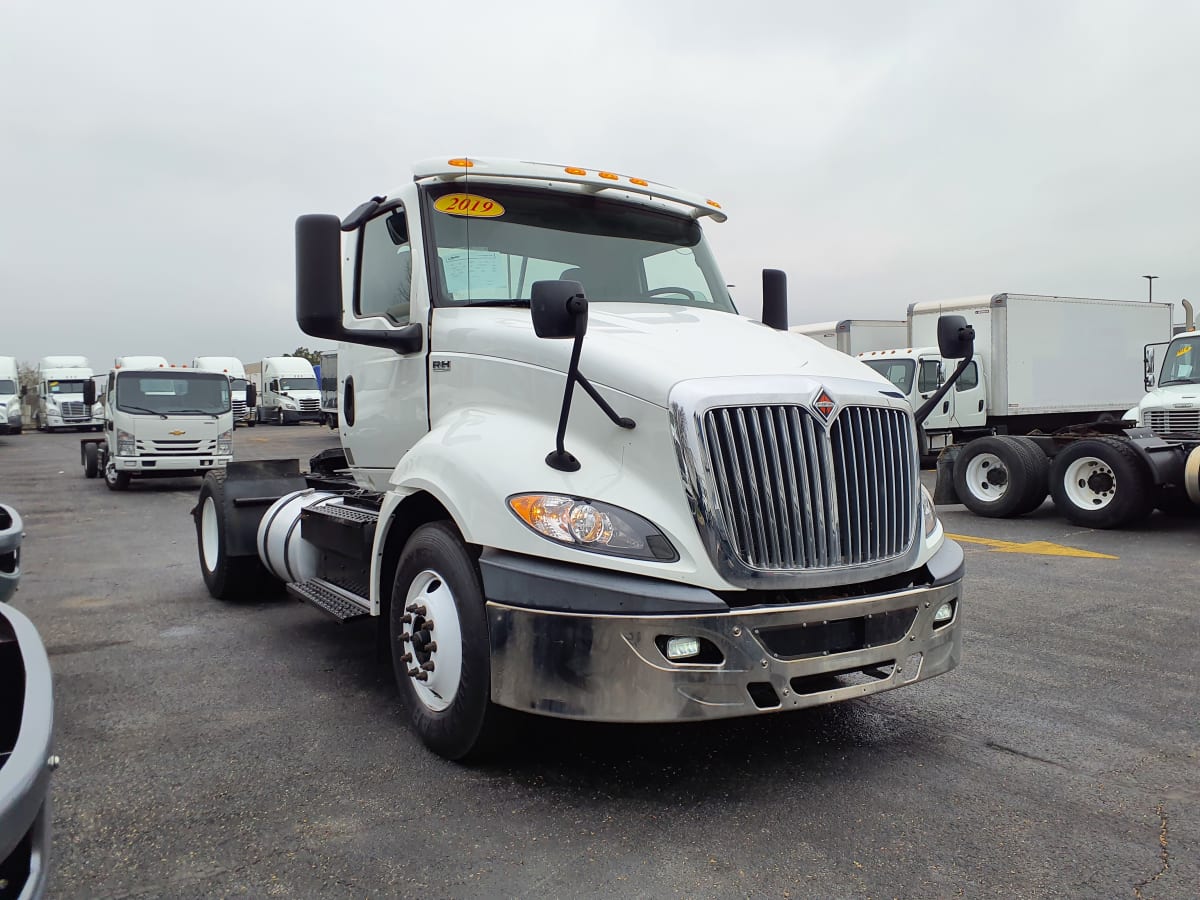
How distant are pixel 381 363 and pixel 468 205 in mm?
958

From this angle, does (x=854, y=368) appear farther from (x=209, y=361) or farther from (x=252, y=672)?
(x=209, y=361)

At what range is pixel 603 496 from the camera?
3346mm

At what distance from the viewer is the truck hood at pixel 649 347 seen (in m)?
3.53

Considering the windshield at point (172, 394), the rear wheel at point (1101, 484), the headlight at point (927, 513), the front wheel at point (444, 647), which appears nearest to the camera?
the front wheel at point (444, 647)

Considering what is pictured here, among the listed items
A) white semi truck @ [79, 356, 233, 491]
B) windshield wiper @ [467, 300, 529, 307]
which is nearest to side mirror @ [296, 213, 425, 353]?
windshield wiper @ [467, 300, 529, 307]

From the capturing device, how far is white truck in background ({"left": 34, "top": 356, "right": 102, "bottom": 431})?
38.6 m

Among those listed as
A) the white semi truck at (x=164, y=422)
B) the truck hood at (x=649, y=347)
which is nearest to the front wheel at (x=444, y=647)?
the truck hood at (x=649, y=347)

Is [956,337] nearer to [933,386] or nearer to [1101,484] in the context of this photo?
[1101,484]

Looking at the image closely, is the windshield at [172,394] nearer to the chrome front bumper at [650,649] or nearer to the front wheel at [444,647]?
the front wheel at [444,647]

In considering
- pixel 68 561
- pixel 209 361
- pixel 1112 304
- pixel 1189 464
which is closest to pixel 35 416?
pixel 209 361

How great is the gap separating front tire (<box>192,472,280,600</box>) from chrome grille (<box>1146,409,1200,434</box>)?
1056 centimetres

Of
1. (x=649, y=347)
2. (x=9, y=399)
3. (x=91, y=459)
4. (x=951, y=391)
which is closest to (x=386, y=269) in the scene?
(x=649, y=347)

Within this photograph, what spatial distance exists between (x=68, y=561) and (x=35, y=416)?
4218 cm

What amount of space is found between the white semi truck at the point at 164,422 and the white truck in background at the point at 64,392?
78.0ft
